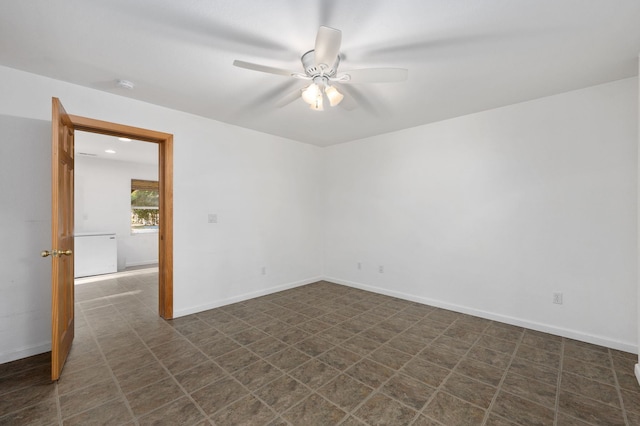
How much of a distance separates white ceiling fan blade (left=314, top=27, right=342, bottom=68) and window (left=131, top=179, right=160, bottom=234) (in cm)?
678

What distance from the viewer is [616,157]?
8.63 feet

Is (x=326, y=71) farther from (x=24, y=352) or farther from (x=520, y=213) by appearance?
(x=24, y=352)

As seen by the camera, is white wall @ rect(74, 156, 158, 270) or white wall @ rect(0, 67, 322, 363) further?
white wall @ rect(74, 156, 158, 270)

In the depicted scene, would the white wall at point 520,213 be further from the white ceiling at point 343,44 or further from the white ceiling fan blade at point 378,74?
the white ceiling fan blade at point 378,74

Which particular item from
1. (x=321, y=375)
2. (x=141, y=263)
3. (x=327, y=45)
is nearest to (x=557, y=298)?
(x=321, y=375)

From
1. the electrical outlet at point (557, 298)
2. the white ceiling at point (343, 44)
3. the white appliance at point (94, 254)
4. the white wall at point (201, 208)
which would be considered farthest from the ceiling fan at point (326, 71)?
the white appliance at point (94, 254)

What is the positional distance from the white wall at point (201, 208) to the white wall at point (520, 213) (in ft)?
4.12

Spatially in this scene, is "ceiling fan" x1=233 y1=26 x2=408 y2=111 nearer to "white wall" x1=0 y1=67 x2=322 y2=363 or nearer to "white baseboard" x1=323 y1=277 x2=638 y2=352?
"white wall" x1=0 y1=67 x2=322 y2=363

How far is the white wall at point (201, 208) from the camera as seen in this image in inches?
96.8

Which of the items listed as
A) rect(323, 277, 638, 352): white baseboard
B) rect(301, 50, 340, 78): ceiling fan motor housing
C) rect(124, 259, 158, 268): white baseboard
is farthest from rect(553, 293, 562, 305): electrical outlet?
rect(124, 259, 158, 268): white baseboard

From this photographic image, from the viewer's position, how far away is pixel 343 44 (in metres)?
2.00

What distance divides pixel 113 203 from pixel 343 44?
263 inches

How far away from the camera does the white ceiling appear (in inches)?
66.0

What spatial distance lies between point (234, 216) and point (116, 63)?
2.15 m
